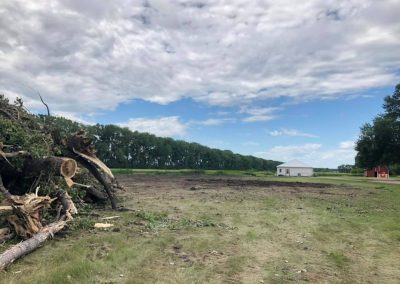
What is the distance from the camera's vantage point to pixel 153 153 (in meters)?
92.8

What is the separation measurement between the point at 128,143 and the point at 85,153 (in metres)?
77.7

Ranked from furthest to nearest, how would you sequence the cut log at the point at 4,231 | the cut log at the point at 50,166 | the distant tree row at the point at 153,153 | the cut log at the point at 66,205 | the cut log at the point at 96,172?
→ the distant tree row at the point at 153,153 < the cut log at the point at 96,172 < the cut log at the point at 50,166 < the cut log at the point at 66,205 < the cut log at the point at 4,231

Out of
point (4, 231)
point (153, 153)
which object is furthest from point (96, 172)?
point (153, 153)

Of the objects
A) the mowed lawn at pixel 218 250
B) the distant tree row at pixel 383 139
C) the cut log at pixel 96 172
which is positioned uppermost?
the distant tree row at pixel 383 139

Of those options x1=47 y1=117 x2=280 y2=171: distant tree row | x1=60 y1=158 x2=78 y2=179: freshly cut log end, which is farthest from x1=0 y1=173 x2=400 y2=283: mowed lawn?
x1=47 y1=117 x2=280 y2=171: distant tree row

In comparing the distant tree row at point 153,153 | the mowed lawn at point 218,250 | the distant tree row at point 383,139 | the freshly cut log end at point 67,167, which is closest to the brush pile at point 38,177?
the freshly cut log end at point 67,167

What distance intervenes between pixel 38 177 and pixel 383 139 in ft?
133

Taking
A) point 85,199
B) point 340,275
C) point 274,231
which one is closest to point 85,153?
point 85,199

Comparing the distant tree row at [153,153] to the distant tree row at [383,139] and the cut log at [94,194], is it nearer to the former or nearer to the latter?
the distant tree row at [383,139]

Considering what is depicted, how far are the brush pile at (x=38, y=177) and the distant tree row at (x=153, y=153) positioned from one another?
60.0 m

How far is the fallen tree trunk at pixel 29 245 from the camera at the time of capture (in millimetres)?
5723

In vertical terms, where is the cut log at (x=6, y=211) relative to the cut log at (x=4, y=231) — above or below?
above

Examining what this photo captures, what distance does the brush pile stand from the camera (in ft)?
23.6

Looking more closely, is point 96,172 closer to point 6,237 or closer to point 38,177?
point 38,177
